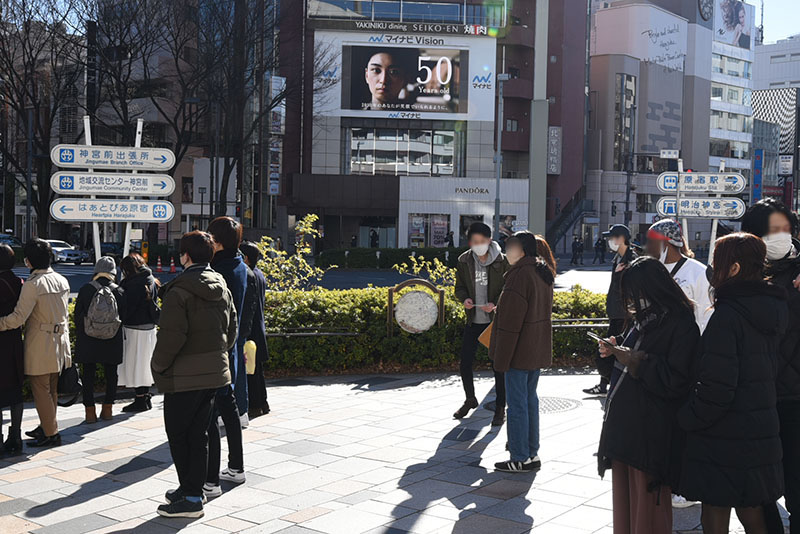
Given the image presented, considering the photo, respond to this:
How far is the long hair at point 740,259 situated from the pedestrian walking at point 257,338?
4332mm

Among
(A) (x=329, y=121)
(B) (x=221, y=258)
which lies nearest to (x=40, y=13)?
(A) (x=329, y=121)

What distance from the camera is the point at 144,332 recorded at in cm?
867

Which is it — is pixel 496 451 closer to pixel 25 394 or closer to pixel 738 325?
pixel 738 325

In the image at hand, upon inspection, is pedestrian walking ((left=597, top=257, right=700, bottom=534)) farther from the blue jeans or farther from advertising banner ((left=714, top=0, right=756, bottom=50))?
advertising banner ((left=714, top=0, right=756, bottom=50))

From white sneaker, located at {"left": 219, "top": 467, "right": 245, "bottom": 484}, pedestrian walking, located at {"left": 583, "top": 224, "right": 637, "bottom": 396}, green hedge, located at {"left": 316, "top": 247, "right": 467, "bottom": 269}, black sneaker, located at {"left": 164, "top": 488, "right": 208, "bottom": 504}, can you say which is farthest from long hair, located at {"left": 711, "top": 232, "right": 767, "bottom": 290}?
green hedge, located at {"left": 316, "top": 247, "right": 467, "bottom": 269}

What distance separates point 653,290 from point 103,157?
303 inches

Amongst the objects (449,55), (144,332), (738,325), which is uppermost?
(449,55)

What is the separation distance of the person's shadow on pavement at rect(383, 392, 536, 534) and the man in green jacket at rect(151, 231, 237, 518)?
1.34 meters

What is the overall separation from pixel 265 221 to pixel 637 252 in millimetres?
45834

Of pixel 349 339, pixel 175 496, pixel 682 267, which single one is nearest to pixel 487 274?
pixel 682 267

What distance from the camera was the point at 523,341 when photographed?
651 cm

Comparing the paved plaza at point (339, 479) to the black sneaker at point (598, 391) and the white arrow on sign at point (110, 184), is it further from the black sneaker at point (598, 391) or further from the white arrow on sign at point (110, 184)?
the white arrow on sign at point (110, 184)

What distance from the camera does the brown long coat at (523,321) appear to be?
6.48 meters

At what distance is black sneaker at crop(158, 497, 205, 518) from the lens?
17.6ft
